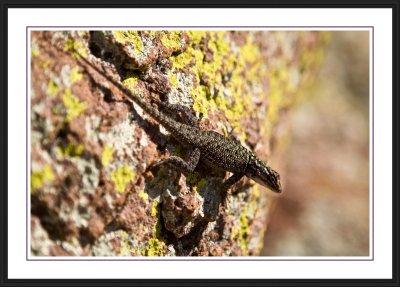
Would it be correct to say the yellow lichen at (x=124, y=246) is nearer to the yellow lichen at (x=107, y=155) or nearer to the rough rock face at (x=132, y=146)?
the rough rock face at (x=132, y=146)

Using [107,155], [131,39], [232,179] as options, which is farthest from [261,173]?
[131,39]

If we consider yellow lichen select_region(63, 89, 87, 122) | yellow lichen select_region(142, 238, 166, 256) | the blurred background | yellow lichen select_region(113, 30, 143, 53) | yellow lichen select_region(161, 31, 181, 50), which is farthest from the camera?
the blurred background

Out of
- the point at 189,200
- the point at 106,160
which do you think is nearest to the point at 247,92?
the point at 189,200

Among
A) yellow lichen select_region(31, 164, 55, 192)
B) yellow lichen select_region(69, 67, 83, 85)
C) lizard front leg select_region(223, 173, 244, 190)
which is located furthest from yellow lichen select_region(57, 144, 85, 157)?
lizard front leg select_region(223, 173, 244, 190)

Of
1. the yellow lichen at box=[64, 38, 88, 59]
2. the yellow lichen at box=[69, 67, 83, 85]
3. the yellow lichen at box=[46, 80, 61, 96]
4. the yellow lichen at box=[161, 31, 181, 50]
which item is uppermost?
the yellow lichen at box=[161, 31, 181, 50]

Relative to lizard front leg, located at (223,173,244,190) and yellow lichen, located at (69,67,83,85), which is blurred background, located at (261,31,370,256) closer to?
lizard front leg, located at (223,173,244,190)

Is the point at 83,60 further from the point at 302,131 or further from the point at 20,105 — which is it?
the point at 302,131
